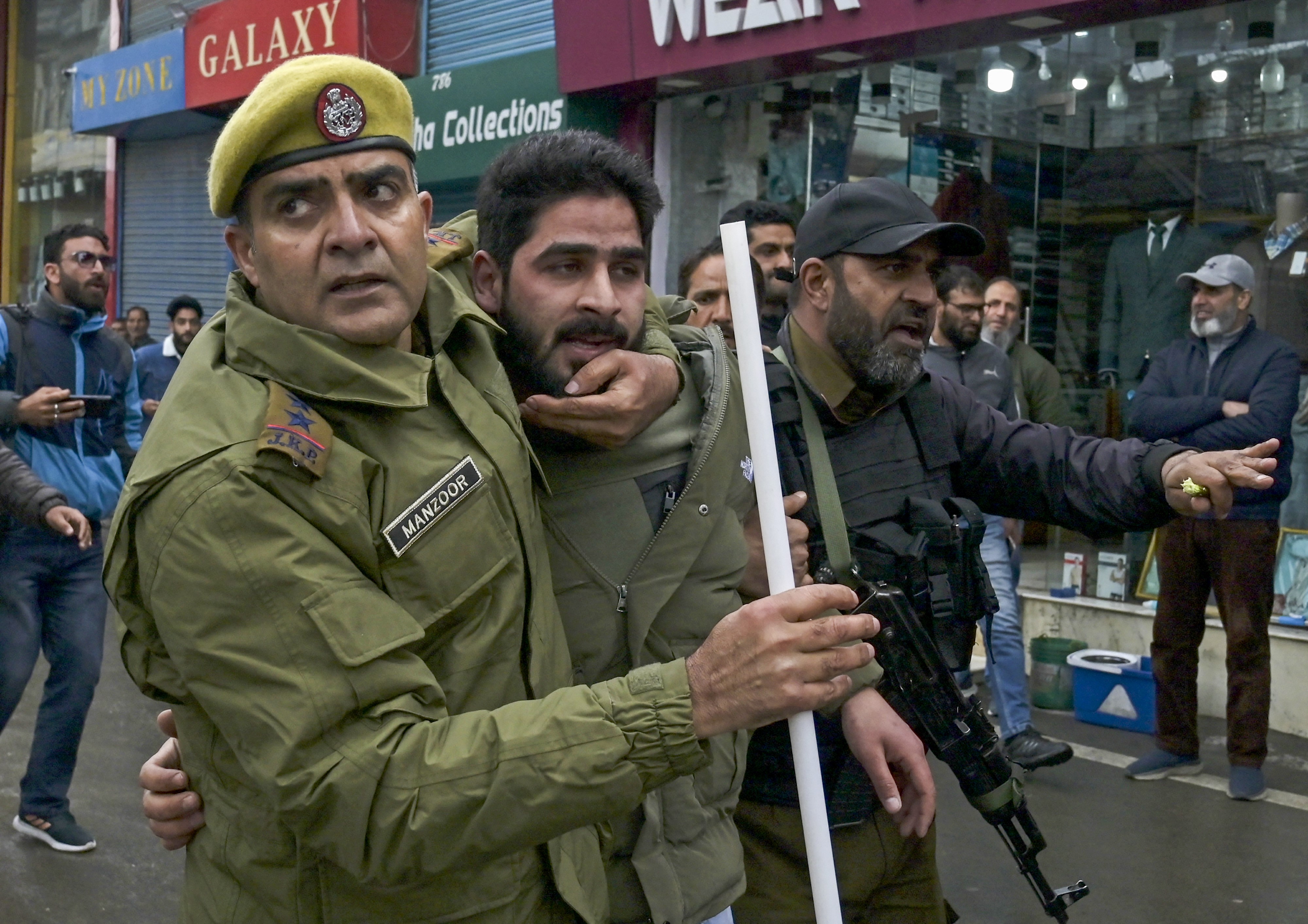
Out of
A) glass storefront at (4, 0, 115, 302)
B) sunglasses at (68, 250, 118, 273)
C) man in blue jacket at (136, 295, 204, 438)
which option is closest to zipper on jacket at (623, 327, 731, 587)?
sunglasses at (68, 250, 118, 273)

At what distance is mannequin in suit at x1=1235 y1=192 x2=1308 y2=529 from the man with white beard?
42.5 inches

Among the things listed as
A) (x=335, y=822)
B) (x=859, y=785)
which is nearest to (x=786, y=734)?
(x=859, y=785)

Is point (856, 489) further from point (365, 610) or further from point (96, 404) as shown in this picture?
point (96, 404)

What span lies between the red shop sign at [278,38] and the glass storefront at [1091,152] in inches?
152

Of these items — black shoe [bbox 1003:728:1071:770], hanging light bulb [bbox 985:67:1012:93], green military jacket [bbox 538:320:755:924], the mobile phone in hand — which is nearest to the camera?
green military jacket [bbox 538:320:755:924]

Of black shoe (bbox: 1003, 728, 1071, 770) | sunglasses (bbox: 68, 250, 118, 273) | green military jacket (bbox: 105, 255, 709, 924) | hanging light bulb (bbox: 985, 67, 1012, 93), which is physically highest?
hanging light bulb (bbox: 985, 67, 1012, 93)

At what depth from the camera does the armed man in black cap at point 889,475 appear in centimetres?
273

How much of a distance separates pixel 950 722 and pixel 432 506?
55.1 inches

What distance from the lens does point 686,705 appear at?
1663 mm

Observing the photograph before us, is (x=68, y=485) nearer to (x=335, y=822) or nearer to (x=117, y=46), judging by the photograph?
(x=335, y=822)

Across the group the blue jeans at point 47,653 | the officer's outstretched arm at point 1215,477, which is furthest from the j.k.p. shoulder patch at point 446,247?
the blue jeans at point 47,653

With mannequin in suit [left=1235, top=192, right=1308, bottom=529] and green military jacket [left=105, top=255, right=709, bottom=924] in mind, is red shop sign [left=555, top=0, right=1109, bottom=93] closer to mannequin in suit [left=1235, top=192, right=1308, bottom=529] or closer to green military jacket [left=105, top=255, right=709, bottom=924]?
mannequin in suit [left=1235, top=192, right=1308, bottom=529]

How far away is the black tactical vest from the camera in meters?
2.73

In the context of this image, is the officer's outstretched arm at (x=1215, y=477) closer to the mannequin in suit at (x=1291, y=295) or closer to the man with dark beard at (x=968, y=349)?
the man with dark beard at (x=968, y=349)
